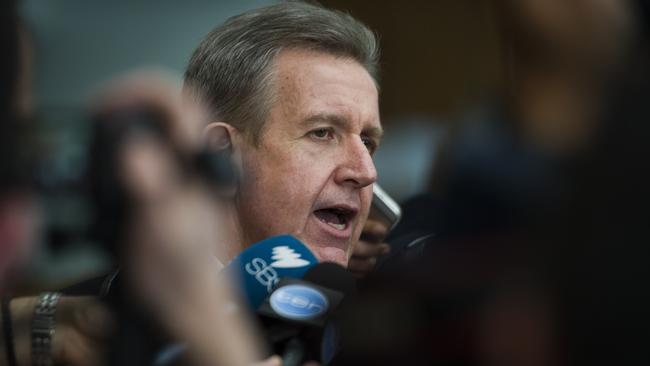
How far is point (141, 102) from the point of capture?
1.30 metres

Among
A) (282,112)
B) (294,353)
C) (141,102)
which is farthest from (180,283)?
(282,112)

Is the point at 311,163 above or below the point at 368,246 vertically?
above


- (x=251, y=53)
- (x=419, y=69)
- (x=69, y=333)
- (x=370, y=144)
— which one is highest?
(x=251, y=53)

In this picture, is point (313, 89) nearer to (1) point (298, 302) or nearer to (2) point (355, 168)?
(2) point (355, 168)

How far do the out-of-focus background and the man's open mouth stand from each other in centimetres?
27

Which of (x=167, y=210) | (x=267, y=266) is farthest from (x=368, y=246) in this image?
(x=167, y=210)

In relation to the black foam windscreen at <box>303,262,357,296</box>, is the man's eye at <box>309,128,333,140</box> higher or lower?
lower

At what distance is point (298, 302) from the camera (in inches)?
85.7

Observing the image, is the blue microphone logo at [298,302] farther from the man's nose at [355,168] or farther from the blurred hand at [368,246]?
the blurred hand at [368,246]

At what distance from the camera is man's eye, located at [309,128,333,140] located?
129 inches

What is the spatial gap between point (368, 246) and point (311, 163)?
57 cm

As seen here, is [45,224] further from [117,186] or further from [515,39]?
[515,39]

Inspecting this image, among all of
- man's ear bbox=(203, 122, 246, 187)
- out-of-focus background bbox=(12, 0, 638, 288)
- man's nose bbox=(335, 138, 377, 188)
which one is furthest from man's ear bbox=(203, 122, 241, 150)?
out-of-focus background bbox=(12, 0, 638, 288)

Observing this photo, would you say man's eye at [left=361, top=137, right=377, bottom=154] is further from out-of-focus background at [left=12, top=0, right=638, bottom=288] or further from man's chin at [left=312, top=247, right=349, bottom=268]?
man's chin at [left=312, top=247, right=349, bottom=268]
